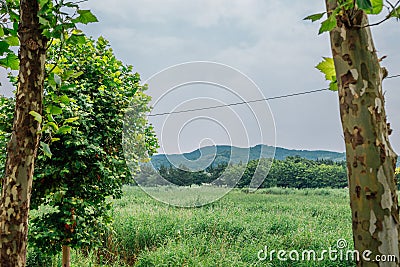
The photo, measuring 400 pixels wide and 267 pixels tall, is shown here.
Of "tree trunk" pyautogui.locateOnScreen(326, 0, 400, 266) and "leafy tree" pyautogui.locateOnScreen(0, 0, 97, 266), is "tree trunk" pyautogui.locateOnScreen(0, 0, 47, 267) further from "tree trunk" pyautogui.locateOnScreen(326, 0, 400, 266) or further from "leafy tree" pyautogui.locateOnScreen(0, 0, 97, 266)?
"tree trunk" pyautogui.locateOnScreen(326, 0, 400, 266)

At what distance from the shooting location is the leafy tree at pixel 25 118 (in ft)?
2.51

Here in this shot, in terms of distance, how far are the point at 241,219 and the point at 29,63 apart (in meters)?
3.01

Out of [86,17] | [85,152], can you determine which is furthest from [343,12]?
[85,152]

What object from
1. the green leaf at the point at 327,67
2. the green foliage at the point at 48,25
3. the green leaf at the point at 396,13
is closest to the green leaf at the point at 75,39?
the green foliage at the point at 48,25

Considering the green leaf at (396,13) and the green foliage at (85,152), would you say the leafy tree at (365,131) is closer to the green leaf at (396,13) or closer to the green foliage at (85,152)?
the green leaf at (396,13)

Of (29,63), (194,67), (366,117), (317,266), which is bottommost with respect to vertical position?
(317,266)

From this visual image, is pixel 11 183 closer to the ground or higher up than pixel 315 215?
higher up

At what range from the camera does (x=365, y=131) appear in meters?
0.54

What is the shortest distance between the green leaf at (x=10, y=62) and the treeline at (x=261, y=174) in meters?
1.82

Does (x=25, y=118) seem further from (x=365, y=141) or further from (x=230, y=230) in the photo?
(x=230, y=230)

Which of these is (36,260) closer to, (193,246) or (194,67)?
(193,246)

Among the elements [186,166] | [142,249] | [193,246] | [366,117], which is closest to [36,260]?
[142,249]

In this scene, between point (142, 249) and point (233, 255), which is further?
point (142, 249)

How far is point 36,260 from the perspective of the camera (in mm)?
3053
